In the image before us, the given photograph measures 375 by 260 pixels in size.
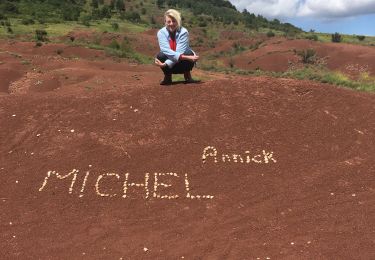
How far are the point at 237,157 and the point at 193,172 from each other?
0.64 meters

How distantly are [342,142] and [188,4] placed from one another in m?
62.3

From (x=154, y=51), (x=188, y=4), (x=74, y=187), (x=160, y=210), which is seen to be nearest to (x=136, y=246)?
(x=160, y=210)

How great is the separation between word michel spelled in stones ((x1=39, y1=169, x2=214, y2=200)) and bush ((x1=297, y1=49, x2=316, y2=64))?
24566 mm

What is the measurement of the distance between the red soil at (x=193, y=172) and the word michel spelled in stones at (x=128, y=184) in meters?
0.02

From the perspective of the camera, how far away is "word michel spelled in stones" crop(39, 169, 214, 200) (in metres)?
5.49

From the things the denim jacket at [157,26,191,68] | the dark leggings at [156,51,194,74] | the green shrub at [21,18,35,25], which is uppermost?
the denim jacket at [157,26,191,68]

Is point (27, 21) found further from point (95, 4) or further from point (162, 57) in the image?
point (162, 57)

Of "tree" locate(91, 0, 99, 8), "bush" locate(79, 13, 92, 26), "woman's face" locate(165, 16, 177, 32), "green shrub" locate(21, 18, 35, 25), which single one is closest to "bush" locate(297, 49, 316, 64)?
"bush" locate(79, 13, 92, 26)

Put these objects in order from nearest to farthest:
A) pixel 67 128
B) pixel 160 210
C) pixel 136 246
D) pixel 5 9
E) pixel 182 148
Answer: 1. pixel 136 246
2. pixel 160 210
3. pixel 182 148
4. pixel 67 128
5. pixel 5 9

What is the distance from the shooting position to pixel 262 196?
17.7ft

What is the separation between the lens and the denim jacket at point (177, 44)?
7867 millimetres

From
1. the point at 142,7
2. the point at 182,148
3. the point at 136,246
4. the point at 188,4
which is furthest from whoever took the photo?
the point at 188,4

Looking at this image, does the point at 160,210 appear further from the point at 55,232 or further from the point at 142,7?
the point at 142,7

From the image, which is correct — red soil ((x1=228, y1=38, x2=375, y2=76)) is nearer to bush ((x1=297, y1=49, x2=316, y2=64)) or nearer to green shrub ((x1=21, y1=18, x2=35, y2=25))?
bush ((x1=297, y1=49, x2=316, y2=64))
